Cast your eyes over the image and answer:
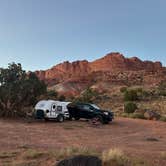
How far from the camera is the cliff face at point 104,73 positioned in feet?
345

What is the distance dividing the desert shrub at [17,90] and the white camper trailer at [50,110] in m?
2.85

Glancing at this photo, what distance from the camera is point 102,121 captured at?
3194 centimetres

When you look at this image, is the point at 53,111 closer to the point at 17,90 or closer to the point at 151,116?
the point at 17,90

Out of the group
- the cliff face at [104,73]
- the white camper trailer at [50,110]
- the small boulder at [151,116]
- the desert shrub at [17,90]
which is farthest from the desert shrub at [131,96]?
the cliff face at [104,73]

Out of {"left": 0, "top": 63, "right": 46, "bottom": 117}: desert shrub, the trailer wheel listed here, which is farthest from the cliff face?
the trailer wheel

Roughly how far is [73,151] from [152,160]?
2.83 meters

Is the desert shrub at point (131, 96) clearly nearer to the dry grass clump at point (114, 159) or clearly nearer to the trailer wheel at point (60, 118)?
the trailer wheel at point (60, 118)

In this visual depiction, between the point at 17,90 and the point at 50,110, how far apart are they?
4150 mm

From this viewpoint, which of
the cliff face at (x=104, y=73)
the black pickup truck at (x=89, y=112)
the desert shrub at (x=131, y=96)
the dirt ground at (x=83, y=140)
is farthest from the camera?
the cliff face at (x=104, y=73)

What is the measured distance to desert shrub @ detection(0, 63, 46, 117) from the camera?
32906 mm

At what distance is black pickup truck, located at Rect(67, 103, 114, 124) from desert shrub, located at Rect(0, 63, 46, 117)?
3.52 meters

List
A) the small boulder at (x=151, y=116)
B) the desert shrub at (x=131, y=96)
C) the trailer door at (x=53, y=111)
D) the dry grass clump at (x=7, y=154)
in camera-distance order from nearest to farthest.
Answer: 1. the dry grass clump at (x=7, y=154)
2. the trailer door at (x=53, y=111)
3. the small boulder at (x=151, y=116)
4. the desert shrub at (x=131, y=96)

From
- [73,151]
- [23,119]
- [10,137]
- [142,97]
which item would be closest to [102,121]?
[23,119]

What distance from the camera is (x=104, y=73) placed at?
123 m
